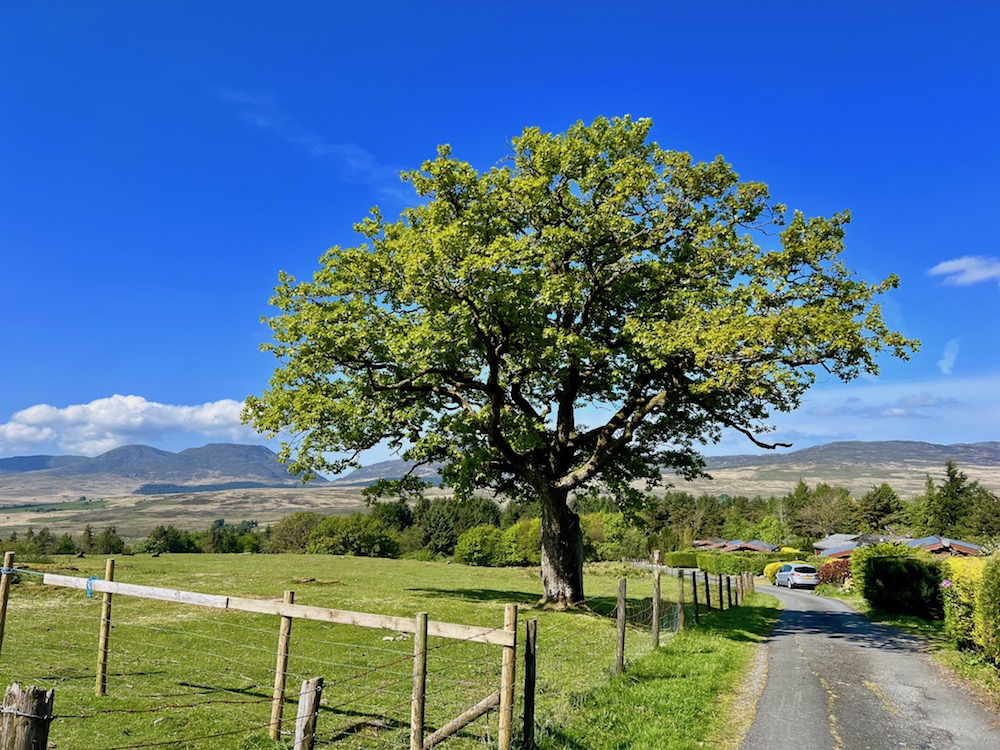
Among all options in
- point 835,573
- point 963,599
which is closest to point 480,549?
point 835,573

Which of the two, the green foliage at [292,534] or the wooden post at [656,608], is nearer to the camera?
the wooden post at [656,608]

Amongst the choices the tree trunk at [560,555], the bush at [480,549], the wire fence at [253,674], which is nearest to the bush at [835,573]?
the tree trunk at [560,555]

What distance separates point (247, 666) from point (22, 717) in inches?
487

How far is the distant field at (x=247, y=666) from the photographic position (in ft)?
36.6

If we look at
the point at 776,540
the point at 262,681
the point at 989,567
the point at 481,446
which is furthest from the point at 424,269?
the point at 776,540

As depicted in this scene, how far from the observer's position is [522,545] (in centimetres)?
9719

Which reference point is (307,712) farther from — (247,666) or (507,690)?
(247,666)

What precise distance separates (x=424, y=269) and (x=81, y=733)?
16.1 metres

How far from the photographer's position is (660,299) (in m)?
25.0

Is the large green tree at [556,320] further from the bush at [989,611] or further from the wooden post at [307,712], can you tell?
the wooden post at [307,712]

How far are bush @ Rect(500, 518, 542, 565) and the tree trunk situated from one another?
69.0 m

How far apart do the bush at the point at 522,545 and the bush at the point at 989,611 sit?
264 feet

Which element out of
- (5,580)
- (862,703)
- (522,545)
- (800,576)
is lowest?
(522,545)

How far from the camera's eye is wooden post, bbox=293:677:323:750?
7.43 m
